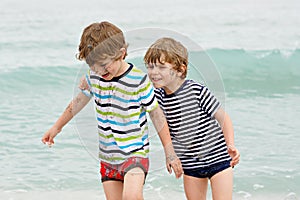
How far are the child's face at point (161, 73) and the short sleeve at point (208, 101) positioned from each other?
164 mm

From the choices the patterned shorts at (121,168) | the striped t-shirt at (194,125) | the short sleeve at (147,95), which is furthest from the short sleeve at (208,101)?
the patterned shorts at (121,168)

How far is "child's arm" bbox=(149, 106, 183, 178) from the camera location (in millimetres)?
2898

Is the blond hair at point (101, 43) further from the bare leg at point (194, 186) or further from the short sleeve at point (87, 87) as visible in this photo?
the bare leg at point (194, 186)

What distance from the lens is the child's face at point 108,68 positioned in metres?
2.80

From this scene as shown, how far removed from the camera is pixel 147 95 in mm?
2855

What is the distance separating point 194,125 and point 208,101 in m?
0.15

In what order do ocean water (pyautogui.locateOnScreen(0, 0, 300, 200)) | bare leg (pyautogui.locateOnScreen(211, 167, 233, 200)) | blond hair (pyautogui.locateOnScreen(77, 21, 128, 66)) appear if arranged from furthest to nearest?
ocean water (pyautogui.locateOnScreen(0, 0, 300, 200))
bare leg (pyautogui.locateOnScreen(211, 167, 233, 200))
blond hair (pyautogui.locateOnScreen(77, 21, 128, 66))

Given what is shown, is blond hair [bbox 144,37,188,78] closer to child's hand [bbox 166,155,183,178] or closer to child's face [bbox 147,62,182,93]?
child's face [bbox 147,62,182,93]

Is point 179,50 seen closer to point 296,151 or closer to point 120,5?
point 296,151

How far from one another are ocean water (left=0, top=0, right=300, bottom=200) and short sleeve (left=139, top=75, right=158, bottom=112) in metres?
0.17

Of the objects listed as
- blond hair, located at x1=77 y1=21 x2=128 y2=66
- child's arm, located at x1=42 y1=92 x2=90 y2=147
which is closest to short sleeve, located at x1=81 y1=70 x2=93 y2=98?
child's arm, located at x1=42 y1=92 x2=90 y2=147

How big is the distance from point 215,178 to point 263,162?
198cm

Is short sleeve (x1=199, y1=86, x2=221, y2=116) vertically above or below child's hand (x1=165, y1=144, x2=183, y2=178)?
above

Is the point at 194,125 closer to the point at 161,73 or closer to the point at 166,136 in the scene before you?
the point at 166,136
